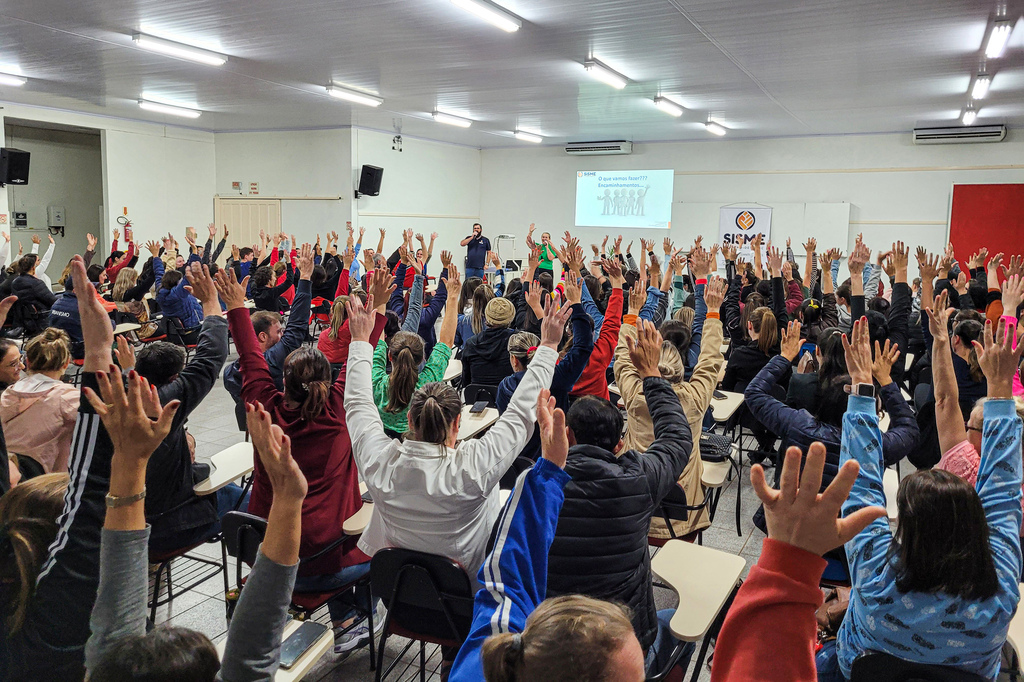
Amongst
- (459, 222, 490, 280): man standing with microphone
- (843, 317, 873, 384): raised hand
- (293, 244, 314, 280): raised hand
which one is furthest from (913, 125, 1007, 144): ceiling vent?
(843, 317, 873, 384): raised hand

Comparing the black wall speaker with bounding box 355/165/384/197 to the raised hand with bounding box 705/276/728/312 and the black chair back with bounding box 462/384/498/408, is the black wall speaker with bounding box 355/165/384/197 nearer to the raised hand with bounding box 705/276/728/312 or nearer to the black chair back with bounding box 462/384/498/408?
the black chair back with bounding box 462/384/498/408

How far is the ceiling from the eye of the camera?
20.5 feet

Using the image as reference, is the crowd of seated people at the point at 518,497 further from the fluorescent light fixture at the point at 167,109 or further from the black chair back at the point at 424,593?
the fluorescent light fixture at the point at 167,109

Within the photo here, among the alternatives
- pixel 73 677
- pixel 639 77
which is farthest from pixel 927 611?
pixel 639 77

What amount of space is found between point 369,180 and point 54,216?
6.87 m

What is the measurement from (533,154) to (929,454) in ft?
45.2

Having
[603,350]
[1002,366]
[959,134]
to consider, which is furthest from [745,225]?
[1002,366]

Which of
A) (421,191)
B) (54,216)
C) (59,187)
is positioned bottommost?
(54,216)

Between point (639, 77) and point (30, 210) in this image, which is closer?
point (639, 77)

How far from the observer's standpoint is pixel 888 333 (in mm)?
5977

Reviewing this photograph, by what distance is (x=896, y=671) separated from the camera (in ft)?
5.81

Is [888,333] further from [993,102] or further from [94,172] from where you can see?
[94,172]

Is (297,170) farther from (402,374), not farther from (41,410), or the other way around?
(402,374)

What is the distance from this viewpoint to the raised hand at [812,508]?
3.40 feet
